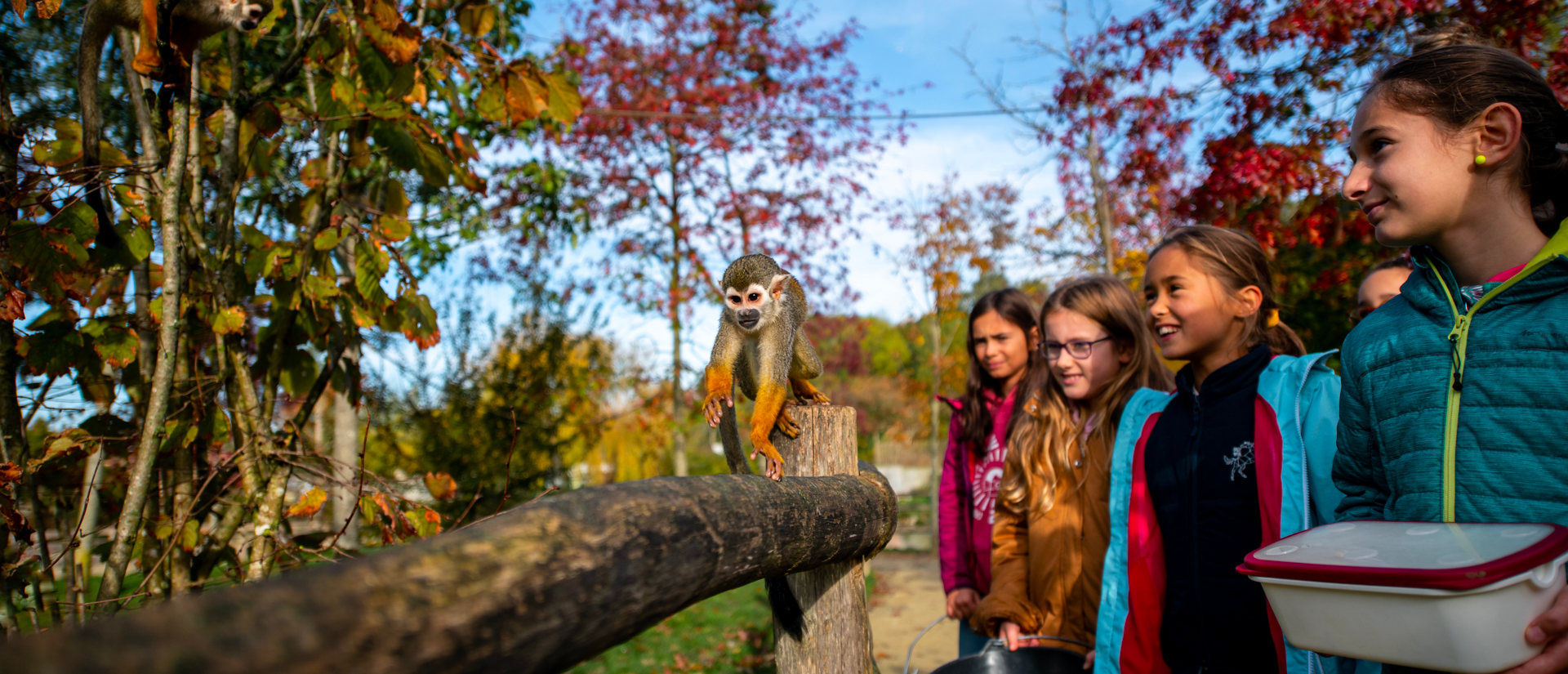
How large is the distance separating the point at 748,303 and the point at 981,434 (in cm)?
146

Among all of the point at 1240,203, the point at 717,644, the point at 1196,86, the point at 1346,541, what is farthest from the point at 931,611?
the point at 1346,541

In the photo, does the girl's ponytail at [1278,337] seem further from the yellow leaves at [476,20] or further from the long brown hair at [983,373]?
the yellow leaves at [476,20]

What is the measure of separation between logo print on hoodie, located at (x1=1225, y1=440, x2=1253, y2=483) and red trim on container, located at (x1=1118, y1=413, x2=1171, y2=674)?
254 mm

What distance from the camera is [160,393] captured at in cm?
186

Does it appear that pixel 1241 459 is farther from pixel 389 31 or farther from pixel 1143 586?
pixel 389 31

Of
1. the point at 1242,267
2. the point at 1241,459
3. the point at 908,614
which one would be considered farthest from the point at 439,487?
the point at 908,614

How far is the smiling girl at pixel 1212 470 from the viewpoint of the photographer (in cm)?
173

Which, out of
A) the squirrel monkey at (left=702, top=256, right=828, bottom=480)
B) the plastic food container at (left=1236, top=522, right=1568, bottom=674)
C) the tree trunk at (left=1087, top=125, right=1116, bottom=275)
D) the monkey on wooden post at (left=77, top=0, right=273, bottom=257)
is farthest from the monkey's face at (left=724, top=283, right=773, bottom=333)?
Answer: the tree trunk at (left=1087, top=125, right=1116, bottom=275)

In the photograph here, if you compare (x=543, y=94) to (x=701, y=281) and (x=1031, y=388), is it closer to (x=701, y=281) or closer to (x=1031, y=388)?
(x=1031, y=388)

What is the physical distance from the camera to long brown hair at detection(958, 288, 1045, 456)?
3.01 m

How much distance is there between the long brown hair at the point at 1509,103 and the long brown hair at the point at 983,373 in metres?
1.67

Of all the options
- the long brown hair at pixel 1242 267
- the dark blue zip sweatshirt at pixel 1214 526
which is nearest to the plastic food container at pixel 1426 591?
the dark blue zip sweatshirt at pixel 1214 526

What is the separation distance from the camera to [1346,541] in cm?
116

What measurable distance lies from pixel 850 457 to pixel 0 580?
1927mm
